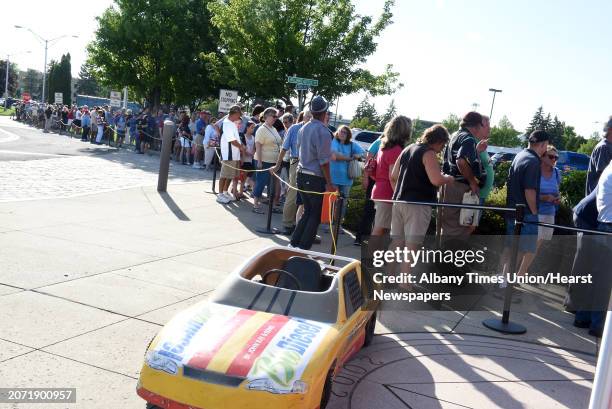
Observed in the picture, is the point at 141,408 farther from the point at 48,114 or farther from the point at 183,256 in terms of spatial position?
the point at 48,114

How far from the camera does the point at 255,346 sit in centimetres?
375

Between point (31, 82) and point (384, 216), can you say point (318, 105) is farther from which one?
point (31, 82)

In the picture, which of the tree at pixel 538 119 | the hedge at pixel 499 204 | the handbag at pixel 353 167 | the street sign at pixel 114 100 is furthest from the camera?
the tree at pixel 538 119

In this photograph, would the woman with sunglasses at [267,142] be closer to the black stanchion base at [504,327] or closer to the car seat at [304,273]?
the black stanchion base at [504,327]

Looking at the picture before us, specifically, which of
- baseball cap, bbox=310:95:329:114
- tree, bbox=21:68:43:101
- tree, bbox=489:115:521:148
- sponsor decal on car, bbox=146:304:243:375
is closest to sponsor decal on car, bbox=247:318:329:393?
sponsor decal on car, bbox=146:304:243:375

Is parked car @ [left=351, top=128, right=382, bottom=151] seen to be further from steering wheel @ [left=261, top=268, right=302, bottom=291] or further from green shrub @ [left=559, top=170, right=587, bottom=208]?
steering wheel @ [left=261, top=268, right=302, bottom=291]

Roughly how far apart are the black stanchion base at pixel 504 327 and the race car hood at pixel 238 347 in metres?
2.77

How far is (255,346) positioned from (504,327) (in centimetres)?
350

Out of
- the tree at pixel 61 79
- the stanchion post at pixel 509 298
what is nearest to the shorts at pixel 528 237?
the stanchion post at pixel 509 298

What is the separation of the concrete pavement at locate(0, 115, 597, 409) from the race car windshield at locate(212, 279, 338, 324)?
0.64 metres

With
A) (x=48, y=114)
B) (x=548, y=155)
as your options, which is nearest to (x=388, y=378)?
(x=548, y=155)

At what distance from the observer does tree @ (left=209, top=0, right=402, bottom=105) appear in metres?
25.4

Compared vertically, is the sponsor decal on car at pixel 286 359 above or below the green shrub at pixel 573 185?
below

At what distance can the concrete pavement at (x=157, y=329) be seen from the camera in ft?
14.4
